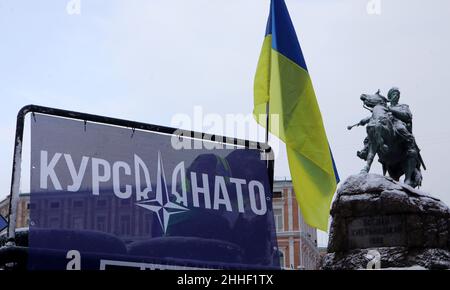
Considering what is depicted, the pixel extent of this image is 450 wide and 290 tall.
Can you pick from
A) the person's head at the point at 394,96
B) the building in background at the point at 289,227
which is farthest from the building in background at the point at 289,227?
the person's head at the point at 394,96

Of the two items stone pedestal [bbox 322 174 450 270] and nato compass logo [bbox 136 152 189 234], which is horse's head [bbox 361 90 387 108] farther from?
nato compass logo [bbox 136 152 189 234]

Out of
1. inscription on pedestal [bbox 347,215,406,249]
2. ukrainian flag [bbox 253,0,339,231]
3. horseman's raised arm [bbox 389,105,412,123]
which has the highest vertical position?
horseman's raised arm [bbox 389,105,412,123]

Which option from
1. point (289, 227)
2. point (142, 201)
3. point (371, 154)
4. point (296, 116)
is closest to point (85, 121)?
point (142, 201)

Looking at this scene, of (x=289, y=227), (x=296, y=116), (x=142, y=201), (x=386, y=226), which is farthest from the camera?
(x=289, y=227)

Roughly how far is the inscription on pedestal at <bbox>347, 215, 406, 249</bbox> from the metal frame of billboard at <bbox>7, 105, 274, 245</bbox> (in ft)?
26.1

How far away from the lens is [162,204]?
8.54 ft

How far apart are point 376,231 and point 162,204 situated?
8512mm

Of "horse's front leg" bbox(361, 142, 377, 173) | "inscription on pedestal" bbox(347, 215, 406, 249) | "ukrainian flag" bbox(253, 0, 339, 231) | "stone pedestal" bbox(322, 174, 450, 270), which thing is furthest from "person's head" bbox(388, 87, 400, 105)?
"ukrainian flag" bbox(253, 0, 339, 231)

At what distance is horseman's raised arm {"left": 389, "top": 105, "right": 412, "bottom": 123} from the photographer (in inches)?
531

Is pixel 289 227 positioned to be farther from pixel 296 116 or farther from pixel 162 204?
pixel 162 204

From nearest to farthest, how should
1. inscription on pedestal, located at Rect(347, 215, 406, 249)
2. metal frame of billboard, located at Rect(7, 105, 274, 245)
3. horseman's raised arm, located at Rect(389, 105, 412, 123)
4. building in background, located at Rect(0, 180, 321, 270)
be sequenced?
metal frame of billboard, located at Rect(7, 105, 274, 245)
inscription on pedestal, located at Rect(347, 215, 406, 249)
horseman's raised arm, located at Rect(389, 105, 412, 123)
building in background, located at Rect(0, 180, 321, 270)

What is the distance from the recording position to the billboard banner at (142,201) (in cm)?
239

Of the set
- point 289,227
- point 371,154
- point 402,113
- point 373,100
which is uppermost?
point 289,227

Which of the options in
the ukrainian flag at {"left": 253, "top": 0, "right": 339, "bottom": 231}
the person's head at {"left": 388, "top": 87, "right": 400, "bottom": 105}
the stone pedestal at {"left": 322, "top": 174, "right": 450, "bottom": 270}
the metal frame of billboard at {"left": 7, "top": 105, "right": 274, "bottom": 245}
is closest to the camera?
the metal frame of billboard at {"left": 7, "top": 105, "right": 274, "bottom": 245}
